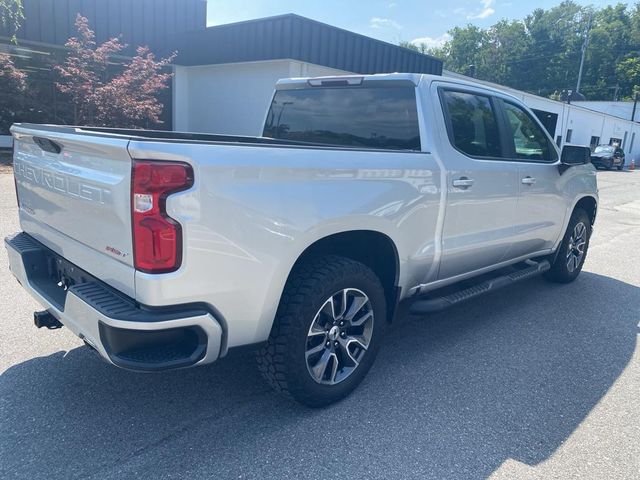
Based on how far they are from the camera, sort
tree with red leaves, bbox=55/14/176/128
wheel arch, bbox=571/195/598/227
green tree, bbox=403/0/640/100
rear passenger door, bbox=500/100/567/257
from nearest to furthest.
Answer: rear passenger door, bbox=500/100/567/257, wheel arch, bbox=571/195/598/227, tree with red leaves, bbox=55/14/176/128, green tree, bbox=403/0/640/100

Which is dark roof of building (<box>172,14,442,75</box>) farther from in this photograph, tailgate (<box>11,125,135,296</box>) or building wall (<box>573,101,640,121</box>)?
building wall (<box>573,101,640,121</box>)

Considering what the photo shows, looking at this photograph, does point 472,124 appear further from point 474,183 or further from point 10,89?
point 10,89

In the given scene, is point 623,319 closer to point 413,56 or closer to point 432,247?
point 432,247

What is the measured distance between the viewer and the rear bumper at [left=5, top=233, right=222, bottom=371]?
2180 mm

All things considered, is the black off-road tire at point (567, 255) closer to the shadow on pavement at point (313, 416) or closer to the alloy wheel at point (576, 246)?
the alloy wheel at point (576, 246)

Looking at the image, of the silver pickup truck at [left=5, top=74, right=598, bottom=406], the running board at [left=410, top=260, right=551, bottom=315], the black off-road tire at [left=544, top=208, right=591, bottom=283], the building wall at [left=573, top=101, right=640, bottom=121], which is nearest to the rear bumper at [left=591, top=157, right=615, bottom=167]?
the building wall at [left=573, top=101, right=640, bottom=121]

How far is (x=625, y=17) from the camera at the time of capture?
78062 millimetres

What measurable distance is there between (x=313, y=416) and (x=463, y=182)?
1904mm

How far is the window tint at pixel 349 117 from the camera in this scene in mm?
3570

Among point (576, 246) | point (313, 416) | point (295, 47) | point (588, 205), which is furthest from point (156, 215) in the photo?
point (295, 47)

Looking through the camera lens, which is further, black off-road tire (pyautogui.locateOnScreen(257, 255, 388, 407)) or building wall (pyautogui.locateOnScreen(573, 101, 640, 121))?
building wall (pyautogui.locateOnScreen(573, 101, 640, 121))

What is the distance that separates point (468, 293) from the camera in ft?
12.7

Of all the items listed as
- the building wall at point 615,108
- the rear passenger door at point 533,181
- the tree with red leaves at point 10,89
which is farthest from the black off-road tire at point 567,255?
the building wall at point 615,108

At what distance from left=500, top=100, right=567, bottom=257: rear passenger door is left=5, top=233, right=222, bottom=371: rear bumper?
3.08 m
